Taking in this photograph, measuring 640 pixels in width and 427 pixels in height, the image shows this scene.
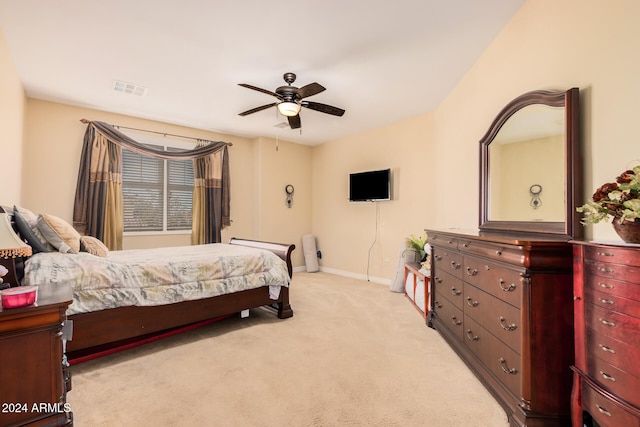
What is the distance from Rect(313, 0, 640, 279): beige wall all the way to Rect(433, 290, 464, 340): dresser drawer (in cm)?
83

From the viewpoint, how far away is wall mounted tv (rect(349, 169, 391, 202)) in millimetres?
4871

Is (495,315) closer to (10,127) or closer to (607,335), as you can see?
(607,335)

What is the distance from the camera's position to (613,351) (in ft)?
3.90

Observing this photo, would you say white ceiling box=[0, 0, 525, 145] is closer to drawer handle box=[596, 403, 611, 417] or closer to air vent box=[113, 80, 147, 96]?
air vent box=[113, 80, 147, 96]

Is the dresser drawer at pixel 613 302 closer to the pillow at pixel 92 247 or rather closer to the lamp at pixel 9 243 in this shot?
the lamp at pixel 9 243

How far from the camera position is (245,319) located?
3371 mm

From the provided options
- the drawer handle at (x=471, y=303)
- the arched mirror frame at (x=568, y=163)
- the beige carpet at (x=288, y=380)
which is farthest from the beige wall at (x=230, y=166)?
the arched mirror frame at (x=568, y=163)

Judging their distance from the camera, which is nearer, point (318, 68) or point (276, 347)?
point (276, 347)

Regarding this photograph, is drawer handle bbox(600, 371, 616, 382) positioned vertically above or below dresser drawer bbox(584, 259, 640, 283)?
below

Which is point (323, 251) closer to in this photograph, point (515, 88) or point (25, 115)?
point (515, 88)

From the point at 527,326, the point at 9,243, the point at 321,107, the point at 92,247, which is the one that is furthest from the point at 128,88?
the point at 527,326

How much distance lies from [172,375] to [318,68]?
2.96 meters

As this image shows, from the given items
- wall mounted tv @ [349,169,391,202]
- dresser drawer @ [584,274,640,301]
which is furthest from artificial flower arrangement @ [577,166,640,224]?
wall mounted tv @ [349,169,391,202]

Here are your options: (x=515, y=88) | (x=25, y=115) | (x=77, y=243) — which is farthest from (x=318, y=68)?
(x=25, y=115)
